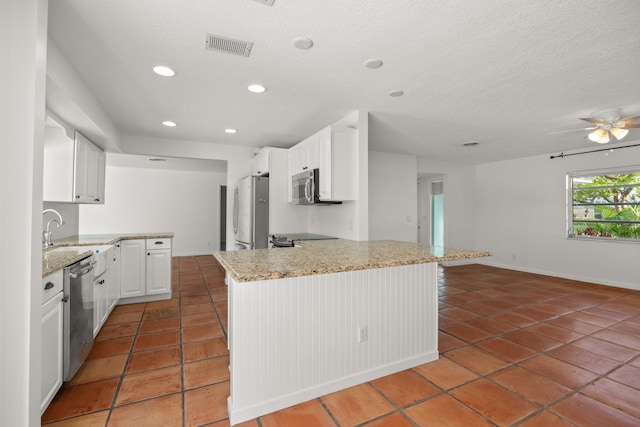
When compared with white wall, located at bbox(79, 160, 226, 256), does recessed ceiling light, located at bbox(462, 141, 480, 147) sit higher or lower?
higher

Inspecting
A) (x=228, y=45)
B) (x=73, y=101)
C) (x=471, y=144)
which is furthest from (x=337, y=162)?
(x=471, y=144)

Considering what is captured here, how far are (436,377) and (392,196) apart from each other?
4167 mm

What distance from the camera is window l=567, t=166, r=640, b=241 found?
4.82 meters

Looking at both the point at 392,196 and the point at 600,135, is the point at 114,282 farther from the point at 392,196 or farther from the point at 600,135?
the point at 600,135

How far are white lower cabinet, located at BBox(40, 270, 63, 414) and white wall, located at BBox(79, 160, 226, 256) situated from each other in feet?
20.0

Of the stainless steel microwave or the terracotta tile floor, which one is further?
the stainless steel microwave

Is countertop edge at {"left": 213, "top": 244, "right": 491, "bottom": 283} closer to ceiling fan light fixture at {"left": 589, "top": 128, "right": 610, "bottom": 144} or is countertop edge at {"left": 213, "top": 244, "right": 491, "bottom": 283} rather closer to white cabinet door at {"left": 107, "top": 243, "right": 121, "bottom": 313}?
white cabinet door at {"left": 107, "top": 243, "right": 121, "bottom": 313}

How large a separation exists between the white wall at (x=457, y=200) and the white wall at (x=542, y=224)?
0.58 ft

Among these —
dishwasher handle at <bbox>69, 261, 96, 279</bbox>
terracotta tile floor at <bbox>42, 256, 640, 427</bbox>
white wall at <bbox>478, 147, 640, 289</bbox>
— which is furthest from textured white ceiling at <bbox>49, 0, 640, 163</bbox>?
terracotta tile floor at <bbox>42, 256, 640, 427</bbox>

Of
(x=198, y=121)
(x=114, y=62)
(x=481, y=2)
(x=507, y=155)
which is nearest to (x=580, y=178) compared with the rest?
(x=507, y=155)

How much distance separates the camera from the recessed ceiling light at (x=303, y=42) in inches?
80.5

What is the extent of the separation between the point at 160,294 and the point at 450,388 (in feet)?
12.3

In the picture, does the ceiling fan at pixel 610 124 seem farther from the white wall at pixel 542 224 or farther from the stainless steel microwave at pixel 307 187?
the stainless steel microwave at pixel 307 187

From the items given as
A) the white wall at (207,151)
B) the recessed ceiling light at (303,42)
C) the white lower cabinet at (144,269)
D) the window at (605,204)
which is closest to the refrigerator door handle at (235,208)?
the white wall at (207,151)
